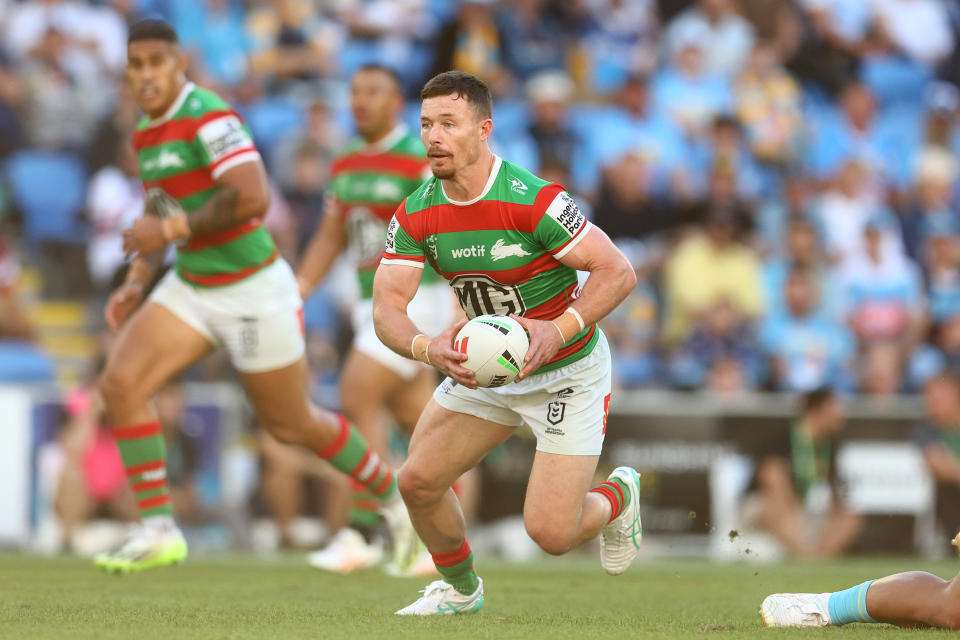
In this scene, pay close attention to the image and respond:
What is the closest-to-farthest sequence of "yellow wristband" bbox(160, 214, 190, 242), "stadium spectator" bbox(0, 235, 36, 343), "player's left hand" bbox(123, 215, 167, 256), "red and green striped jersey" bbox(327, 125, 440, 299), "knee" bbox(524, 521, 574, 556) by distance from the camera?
"knee" bbox(524, 521, 574, 556), "player's left hand" bbox(123, 215, 167, 256), "yellow wristband" bbox(160, 214, 190, 242), "red and green striped jersey" bbox(327, 125, 440, 299), "stadium spectator" bbox(0, 235, 36, 343)

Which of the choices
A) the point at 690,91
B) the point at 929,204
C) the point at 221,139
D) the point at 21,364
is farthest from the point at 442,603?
the point at 690,91

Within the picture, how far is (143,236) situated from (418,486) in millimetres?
2281

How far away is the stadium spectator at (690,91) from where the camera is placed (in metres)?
17.3

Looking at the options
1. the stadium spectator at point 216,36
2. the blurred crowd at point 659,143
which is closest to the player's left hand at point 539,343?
the blurred crowd at point 659,143

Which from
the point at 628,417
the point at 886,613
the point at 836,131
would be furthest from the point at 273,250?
the point at 836,131

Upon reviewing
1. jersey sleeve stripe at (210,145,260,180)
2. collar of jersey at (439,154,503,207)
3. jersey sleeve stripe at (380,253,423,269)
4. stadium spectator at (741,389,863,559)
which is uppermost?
jersey sleeve stripe at (210,145,260,180)

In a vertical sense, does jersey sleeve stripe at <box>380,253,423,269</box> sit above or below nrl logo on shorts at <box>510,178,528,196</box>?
below

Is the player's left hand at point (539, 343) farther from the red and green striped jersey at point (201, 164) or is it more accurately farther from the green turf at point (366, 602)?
the red and green striped jersey at point (201, 164)

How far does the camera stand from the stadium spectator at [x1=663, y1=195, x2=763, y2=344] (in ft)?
48.2

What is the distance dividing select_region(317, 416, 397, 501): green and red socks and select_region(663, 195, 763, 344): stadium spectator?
6546mm

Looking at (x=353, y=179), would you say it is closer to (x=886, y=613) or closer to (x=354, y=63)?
(x=886, y=613)

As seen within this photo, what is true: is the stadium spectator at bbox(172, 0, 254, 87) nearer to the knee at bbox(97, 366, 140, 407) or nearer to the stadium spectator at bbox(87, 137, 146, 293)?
the stadium spectator at bbox(87, 137, 146, 293)

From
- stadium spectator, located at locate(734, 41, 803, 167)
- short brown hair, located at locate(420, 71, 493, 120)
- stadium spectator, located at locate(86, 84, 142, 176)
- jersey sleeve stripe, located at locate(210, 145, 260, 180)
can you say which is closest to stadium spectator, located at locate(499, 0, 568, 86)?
stadium spectator, located at locate(734, 41, 803, 167)

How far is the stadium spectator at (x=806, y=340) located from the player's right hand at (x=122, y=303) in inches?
315
